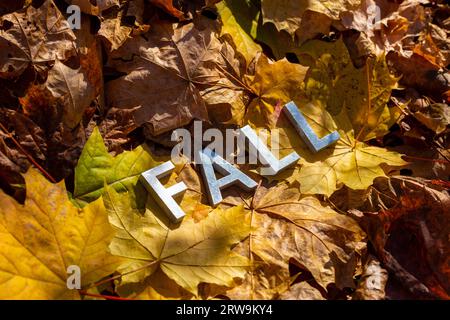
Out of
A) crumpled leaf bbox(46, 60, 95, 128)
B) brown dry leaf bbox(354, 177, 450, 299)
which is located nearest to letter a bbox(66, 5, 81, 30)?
crumpled leaf bbox(46, 60, 95, 128)

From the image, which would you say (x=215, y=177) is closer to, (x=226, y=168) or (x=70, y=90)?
(x=226, y=168)

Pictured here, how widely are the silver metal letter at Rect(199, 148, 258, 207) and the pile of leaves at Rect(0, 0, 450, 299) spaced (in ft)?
0.08

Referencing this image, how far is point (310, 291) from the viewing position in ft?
3.84

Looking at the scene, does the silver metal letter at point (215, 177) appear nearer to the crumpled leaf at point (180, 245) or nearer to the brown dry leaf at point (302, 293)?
the crumpled leaf at point (180, 245)

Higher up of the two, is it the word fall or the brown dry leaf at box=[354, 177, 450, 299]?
the word fall

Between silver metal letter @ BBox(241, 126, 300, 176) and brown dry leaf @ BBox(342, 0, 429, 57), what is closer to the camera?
silver metal letter @ BBox(241, 126, 300, 176)

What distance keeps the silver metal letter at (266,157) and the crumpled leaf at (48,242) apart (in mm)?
465

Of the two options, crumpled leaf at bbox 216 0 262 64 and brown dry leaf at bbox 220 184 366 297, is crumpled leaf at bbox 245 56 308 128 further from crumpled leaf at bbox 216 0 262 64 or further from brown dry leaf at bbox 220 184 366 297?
brown dry leaf at bbox 220 184 366 297

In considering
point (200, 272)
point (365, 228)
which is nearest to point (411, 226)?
point (365, 228)

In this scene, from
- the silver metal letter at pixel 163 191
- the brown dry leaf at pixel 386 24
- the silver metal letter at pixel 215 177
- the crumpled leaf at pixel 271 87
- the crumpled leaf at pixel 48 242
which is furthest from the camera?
the brown dry leaf at pixel 386 24

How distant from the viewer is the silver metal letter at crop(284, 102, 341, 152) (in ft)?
4.49

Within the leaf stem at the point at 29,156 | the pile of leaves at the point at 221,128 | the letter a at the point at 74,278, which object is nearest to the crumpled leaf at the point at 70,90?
the pile of leaves at the point at 221,128

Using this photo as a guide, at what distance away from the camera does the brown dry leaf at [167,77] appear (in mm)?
1308

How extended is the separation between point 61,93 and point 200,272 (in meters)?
0.52
